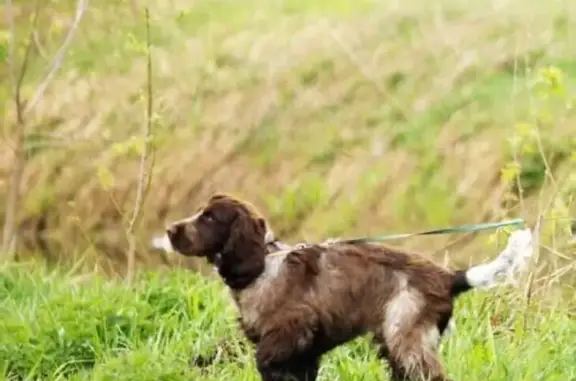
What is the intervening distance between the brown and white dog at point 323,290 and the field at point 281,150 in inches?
40.2

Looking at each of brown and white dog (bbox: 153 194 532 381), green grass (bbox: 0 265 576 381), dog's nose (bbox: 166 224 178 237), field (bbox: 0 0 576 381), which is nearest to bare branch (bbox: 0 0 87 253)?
field (bbox: 0 0 576 381)

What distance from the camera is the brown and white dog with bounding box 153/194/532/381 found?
212 inches

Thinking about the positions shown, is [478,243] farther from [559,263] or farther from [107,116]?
[107,116]

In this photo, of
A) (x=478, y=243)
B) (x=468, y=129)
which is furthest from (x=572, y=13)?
(x=478, y=243)

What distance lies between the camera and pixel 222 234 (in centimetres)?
554

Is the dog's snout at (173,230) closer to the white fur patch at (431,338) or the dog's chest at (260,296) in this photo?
the dog's chest at (260,296)

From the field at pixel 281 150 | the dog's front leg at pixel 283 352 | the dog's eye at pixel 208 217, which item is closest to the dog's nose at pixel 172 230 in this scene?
the dog's eye at pixel 208 217

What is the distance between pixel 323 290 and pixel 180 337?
1.53 meters

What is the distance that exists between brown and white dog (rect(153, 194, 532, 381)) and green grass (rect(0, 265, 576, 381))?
24.9 inches

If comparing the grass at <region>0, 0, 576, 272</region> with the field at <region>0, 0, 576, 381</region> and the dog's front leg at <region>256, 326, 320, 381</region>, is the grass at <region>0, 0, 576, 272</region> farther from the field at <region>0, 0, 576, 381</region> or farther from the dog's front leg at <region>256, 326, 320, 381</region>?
the dog's front leg at <region>256, 326, 320, 381</region>

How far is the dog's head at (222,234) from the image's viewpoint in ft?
18.1

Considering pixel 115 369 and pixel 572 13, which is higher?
pixel 572 13

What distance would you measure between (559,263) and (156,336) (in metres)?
2.53

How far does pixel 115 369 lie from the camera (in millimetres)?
6078
